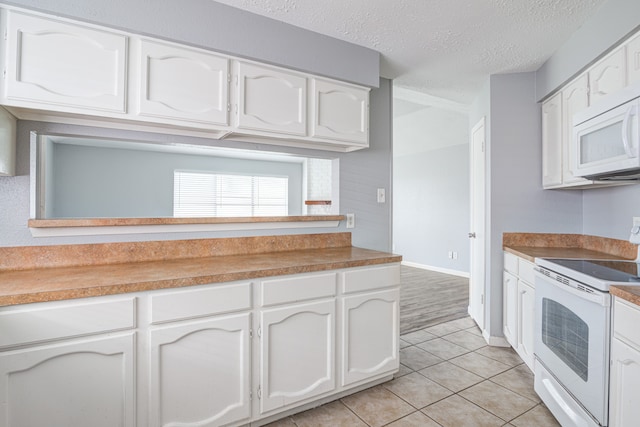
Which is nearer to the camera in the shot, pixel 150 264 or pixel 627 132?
pixel 627 132

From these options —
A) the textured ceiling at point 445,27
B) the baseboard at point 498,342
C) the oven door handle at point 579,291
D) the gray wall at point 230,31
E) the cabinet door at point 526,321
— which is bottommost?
the baseboard at point 498,342

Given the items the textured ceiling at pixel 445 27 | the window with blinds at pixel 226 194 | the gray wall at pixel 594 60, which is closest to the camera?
the gray wall at pixel 594 60

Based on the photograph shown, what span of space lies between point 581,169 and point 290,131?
1694 millimetres

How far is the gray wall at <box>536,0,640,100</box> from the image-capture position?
5.71 feet

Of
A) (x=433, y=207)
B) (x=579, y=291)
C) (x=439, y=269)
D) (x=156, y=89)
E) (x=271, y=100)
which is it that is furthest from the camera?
(x=433, y=207)

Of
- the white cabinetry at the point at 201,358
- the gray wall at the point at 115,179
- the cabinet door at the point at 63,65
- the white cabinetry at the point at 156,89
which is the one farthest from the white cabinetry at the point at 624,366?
the gray wall at the point at 115,179

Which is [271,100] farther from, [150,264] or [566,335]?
[566,335]

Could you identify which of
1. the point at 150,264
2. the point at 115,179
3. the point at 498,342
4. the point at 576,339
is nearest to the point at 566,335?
the point at 576,339

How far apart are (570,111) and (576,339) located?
1.64 metres

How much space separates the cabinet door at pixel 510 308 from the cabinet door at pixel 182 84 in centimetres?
244

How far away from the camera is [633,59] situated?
1.76m

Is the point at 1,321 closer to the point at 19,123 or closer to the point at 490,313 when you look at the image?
the point at 19,123

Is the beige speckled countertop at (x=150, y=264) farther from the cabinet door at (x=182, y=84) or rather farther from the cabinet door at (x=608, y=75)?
the cabinet door at (x=608, y=75)

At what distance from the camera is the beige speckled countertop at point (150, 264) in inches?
51.8
